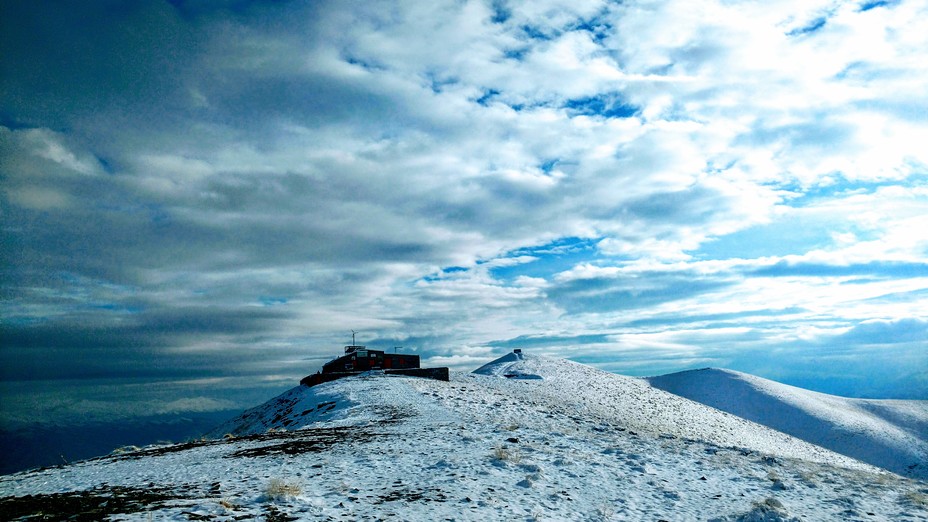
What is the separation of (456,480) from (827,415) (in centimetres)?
7477

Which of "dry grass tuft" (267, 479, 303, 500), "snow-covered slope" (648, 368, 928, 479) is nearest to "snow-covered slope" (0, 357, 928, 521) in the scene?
"dry grass tuft" (267, 479, 303, 500)

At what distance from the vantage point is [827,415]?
229ft

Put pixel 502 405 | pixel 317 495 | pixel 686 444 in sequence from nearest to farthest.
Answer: pixel 317 495 < pixel 686 444 < pixel 502 405

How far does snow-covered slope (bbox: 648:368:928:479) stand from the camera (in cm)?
6122

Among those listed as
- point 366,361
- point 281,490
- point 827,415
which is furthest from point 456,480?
point 827,415

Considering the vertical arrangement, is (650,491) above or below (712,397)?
above

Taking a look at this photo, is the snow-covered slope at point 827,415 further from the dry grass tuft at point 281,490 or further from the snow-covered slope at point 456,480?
the dry grass tuft at point 281,490

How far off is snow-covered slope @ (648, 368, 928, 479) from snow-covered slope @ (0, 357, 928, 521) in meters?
55.1

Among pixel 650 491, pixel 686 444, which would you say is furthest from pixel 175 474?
pixel 686 444

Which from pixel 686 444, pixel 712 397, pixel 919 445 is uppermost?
pixel 686 444

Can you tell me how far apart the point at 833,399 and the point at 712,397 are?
73.9ft

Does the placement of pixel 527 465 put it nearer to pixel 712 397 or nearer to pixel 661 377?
pixel 712 397

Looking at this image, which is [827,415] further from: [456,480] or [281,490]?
[281,490]

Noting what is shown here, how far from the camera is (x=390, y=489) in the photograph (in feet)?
41.7
